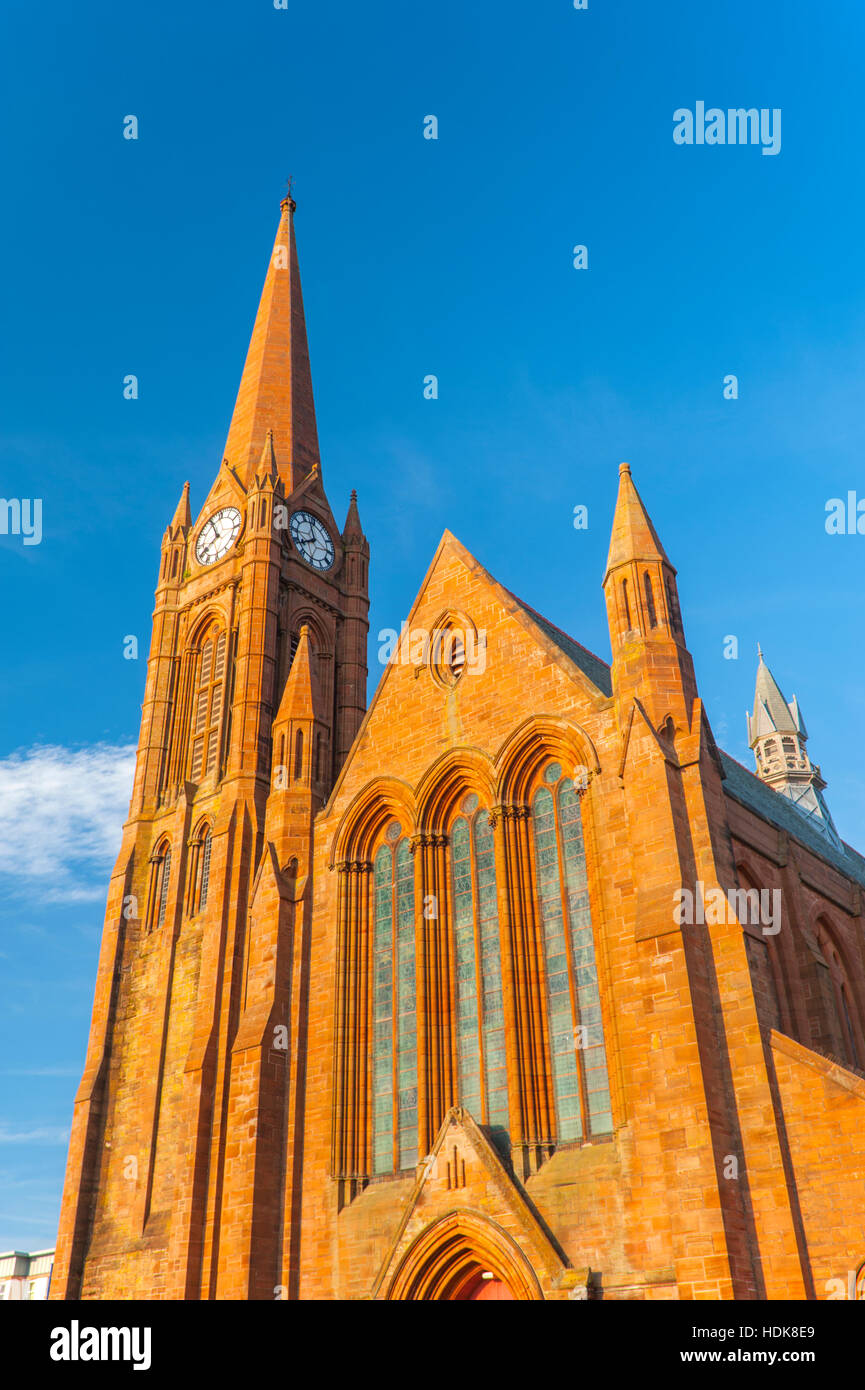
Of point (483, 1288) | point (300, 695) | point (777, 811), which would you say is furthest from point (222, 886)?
point (777, 811)

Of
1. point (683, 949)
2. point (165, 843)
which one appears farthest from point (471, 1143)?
point (165, 843)

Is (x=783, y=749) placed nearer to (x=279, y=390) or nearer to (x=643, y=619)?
(x=279, y=390)

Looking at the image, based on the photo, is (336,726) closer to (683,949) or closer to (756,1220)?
(683,949)

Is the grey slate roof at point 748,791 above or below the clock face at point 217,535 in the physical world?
below

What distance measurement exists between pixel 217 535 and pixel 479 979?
2023 centimetres

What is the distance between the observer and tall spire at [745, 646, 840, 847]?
66.5 metres

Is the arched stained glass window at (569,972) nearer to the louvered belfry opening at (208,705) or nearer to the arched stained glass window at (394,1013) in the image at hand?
the arched stained glass window at (394,1013)

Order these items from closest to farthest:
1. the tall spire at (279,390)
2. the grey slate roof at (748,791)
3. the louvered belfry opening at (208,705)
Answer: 1. the grey slate roof at (748,791)
2. the louvered belfry opening at (208,705)
3. the tall spire at (279,390)

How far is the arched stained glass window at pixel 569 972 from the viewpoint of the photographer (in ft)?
68.5

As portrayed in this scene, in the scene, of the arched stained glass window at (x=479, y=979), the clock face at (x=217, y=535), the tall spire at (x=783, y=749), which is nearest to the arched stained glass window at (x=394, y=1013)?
→ the arched stained glass window at (x=479, y=979)

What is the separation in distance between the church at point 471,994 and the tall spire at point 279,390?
7.16 metres

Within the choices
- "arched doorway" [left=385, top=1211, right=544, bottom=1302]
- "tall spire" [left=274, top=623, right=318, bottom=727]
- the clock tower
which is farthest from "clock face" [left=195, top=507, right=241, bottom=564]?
"arched doorway" [left=385, top=1211, right=544, bottom=1302]

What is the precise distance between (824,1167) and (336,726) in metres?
21.8

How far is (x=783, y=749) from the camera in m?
68.8
